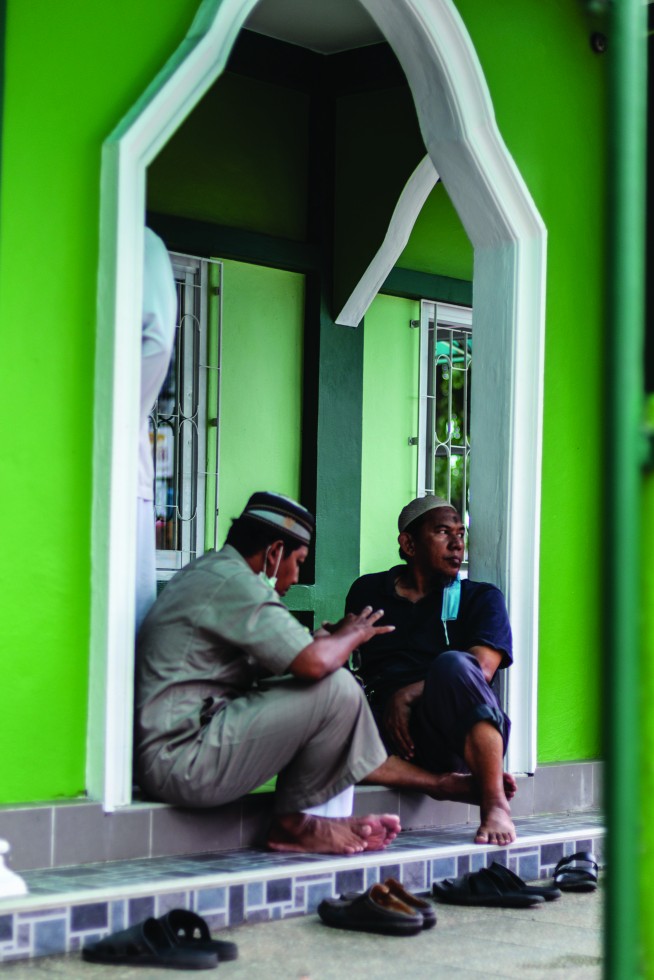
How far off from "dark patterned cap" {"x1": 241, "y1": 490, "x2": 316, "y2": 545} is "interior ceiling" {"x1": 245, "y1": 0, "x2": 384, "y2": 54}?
3132 mm

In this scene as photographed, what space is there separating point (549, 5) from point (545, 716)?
119 inches

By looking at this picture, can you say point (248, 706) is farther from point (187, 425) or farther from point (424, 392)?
point (424, 392)

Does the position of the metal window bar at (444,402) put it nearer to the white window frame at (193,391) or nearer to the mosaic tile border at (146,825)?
the white window frame at (193,391)

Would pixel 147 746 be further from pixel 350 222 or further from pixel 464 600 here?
pixel 350 222

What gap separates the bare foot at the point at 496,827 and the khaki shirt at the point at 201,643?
116 cm

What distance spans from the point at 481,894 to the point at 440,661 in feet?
2.93

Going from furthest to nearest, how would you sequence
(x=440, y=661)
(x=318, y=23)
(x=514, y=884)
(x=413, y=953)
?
(x=318, y=23)
(x=440, y=661)
(x=514, y=884)
(x=413, y=953)

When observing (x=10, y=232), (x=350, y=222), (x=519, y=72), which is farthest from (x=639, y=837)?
(x=350, y=222)

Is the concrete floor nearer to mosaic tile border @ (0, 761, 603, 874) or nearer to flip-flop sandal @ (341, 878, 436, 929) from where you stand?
flip-flop sandal @ (341, 878, 436, 929)

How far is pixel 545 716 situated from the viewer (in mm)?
6234

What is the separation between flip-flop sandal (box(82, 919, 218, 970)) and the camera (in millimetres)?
3863

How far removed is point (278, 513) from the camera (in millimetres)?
4984

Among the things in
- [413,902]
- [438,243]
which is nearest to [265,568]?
[413,902]

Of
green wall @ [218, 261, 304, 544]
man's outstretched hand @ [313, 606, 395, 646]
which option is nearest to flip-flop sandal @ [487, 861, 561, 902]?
man's outstretched hand @ [313, 606, 395, 646]
